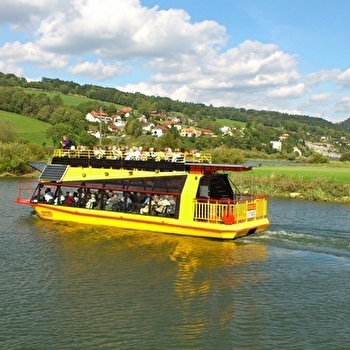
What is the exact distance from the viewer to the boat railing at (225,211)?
2131cm

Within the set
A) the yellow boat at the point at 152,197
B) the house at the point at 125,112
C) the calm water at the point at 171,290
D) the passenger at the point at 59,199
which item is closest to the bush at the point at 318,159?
the calm water at the point at 171,290

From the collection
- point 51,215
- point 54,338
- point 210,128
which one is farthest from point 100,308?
point 210,128

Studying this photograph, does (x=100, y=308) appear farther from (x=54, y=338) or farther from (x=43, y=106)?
(x=43, y=106)

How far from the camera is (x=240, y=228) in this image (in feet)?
69.7

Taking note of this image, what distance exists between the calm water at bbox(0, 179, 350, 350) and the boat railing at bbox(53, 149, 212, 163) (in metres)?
3.79

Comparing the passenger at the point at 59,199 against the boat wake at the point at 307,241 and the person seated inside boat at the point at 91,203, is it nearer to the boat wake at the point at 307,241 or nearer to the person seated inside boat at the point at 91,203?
the person seated inside boat at the point at 91,203

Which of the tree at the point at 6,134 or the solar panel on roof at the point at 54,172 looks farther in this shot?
the tree at the point at 6,134

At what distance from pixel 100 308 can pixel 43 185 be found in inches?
588

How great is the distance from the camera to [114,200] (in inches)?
968

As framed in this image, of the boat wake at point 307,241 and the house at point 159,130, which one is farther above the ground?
the house at point 159,130

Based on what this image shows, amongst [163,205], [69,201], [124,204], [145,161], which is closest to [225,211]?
[163,205]

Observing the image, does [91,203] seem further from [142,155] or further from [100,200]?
[142,155]

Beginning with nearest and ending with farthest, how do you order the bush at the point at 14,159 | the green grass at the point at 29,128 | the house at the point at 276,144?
the bush at the point at 14,159
the green grass at the point at 29,128
the house at the point at 276,144

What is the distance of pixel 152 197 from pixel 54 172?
6312 mm
